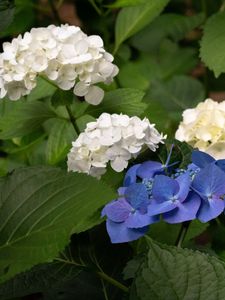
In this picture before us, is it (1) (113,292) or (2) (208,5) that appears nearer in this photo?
(1) (113,292)

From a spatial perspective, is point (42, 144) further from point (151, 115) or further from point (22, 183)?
point (22, 183)

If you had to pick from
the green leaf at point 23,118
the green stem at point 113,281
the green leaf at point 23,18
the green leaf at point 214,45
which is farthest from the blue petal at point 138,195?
the green leaf at point 23,18

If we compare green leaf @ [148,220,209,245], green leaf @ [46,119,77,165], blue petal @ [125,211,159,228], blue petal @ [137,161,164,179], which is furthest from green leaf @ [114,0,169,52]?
blue petal @ [125,211,159,228]

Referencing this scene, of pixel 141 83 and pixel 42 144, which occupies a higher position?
pixel 42 144

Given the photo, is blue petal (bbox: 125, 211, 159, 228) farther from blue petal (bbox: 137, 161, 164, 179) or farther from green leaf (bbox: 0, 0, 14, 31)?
green leaf (bbox: 0, 0, 14, 31)

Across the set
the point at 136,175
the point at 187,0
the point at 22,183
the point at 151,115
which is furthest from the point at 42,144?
the point at 187,0

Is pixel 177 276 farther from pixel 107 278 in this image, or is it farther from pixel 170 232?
pixel 170 232
